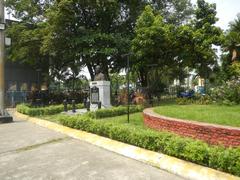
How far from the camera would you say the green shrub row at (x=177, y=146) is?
6.44 meters

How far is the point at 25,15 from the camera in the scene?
27.5m

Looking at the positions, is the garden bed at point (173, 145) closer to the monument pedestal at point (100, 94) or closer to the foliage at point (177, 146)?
the foliage at point (177, 146)

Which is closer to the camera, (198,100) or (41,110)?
(198,100)

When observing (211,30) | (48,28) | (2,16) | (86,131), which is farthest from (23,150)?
(211,30)

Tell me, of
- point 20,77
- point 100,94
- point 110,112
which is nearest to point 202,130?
point 110,112

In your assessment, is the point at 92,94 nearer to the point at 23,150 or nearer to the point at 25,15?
the point at 23,150

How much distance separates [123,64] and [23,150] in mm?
16961

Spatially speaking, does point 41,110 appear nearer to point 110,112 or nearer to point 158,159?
point 110,112

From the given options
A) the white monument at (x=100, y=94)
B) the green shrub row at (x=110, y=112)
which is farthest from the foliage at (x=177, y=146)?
the white monument at (x=100, y=94)

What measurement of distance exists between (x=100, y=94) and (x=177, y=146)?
11483 mm

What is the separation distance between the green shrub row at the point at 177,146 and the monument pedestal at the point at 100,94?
732 centimetres

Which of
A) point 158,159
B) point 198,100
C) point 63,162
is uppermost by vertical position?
point 198,100

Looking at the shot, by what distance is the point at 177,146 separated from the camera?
762 cm

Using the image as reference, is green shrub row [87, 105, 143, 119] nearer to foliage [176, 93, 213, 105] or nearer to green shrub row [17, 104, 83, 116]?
foliage [176, 93, 213, 105]
